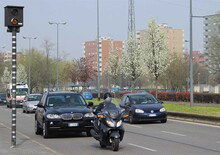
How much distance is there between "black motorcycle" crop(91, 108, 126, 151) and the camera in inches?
548

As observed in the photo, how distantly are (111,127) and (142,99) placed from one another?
501 inches

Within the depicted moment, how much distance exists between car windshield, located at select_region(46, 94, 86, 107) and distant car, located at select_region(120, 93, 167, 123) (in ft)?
21.2

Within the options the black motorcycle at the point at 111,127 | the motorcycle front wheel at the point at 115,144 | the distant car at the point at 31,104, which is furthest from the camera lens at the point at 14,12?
the distant car at the point at 31,104

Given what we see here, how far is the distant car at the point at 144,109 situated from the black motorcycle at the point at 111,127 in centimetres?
1068

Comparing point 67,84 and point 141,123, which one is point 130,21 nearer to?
point 67,84

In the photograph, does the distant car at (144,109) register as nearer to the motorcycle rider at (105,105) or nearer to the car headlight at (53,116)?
the car headlight at (53,116)

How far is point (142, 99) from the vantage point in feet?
87.2

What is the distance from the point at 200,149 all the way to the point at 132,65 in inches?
1873

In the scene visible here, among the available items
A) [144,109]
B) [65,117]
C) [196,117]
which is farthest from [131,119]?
[65,117]

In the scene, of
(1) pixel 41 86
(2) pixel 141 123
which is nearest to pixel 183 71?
(1) pixel 41 86

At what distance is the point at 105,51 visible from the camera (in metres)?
175

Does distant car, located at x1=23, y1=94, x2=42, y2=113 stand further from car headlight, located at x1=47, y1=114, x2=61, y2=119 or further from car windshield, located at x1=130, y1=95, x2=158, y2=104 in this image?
car headlight, located at x1=47, y1=114, x2=61, y2=119

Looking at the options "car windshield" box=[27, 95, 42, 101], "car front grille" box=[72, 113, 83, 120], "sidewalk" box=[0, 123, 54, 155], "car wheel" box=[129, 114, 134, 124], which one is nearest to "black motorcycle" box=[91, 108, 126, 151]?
"sidewalk" box=[0, 123, 54, 155]

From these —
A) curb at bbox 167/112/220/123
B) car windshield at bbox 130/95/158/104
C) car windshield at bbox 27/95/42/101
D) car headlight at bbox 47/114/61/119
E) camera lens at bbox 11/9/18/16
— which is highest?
camera lens at bbox 11/9/18/16
